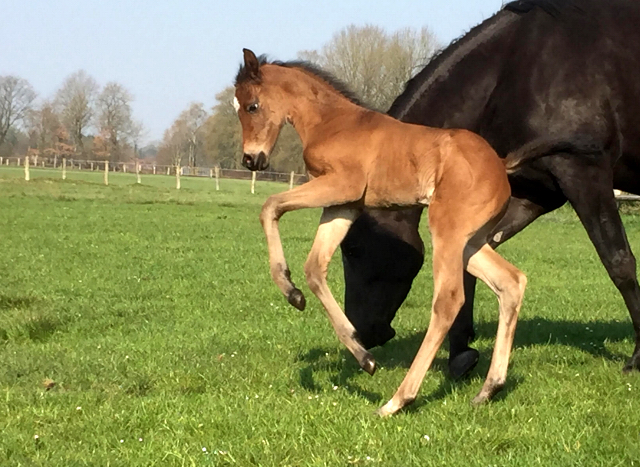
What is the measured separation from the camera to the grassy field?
386cm

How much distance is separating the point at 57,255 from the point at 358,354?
936cm

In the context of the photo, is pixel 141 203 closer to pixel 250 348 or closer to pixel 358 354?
pixel 250 348

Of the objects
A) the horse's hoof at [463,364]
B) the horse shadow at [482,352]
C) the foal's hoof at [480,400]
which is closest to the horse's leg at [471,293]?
the horse's hoof at [463,364]

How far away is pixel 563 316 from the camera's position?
828 cm

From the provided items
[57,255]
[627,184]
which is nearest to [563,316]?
[627,184]

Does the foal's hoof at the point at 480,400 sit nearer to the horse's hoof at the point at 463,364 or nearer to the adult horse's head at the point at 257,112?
the horse's hoof at the point at 463,364

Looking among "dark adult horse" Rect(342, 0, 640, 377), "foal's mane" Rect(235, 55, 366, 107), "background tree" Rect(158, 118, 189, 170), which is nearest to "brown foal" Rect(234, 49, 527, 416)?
"foal's mane" Rect(235, 55, 366, 107)

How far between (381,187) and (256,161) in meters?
0.91

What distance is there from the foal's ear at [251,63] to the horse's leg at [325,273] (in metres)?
1.07

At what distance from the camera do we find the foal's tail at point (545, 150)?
493 cm

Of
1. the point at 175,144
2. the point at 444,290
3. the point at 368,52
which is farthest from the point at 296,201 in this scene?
the point at 175,144

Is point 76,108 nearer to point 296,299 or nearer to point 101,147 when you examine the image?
point 101,147

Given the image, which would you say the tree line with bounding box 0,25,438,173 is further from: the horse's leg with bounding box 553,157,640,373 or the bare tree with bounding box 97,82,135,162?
the horse's leg with bounding box 553,157,640,373

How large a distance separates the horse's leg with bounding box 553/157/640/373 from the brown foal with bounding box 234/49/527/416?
111 centimetres
